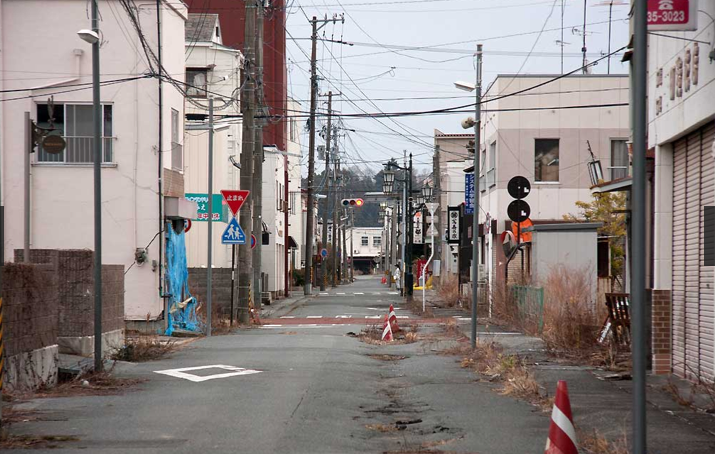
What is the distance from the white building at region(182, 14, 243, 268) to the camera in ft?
136

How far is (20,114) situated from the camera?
25234 mm

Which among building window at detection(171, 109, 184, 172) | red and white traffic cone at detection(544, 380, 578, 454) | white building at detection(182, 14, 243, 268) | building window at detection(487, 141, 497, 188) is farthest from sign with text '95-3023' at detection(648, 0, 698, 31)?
white building at detection(182, 14, 243, 268)

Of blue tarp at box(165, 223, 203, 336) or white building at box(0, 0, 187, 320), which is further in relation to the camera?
blue tarp at box(165, 223, 203, 336)

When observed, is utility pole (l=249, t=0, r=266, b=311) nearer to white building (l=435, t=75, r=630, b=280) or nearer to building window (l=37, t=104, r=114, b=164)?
building window (l=37, t=104, r=114, b=164)

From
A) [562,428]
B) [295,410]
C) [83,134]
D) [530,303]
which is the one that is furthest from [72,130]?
[562,428]

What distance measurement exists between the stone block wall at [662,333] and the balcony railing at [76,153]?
50.4 feet

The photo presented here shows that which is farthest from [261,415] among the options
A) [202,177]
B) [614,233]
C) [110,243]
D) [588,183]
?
[202,177]

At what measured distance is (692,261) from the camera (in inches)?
558

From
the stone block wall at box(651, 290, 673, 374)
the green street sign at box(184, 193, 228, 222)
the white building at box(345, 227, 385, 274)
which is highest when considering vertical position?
the green street sign at box(184, 193, 228, 222)

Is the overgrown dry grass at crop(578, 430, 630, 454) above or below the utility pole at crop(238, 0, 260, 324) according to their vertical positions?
below

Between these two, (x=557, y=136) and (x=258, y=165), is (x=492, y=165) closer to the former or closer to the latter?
(x=557, y=136)

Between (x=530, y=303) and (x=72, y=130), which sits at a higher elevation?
(x=72, y=130)

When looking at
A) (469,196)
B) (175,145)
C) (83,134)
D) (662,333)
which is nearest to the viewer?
(662,333)

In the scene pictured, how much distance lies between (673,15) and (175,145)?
57.5 feet
